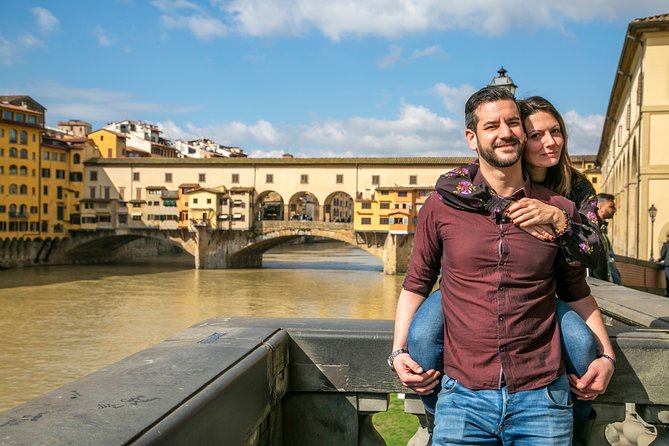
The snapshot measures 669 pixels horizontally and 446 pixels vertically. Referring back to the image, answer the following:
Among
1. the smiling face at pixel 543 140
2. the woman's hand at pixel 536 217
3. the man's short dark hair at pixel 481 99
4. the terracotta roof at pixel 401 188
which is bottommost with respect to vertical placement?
the woman's hand at pixel 536 217

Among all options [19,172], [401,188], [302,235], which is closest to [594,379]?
[401,188]

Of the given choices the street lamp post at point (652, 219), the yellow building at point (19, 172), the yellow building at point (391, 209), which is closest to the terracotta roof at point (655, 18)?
the street lamp post at point (652, 219)

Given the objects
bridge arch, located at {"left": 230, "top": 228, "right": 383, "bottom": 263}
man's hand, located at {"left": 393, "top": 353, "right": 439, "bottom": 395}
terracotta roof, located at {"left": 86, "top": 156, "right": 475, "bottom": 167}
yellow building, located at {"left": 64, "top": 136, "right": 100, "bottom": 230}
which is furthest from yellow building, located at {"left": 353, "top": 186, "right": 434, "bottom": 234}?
man's hand, located at {"left": 393, "top": 353, "right": 439, "bottom": 395}

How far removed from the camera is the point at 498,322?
5.97 ft

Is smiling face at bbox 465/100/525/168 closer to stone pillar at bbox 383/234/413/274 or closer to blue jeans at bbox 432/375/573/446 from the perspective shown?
blue jeans at bbox 432/375/573/446

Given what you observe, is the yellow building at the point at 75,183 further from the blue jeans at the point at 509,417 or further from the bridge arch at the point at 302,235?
the blue jeans at the point at 509,417

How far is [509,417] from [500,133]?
836 mm

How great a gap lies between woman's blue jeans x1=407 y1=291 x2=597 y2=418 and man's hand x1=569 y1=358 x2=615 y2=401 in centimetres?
2

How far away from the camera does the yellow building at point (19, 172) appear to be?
1640 inches

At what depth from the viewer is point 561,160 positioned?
2.15 meters

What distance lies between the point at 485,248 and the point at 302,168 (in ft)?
138

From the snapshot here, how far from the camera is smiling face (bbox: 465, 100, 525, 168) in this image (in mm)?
1949

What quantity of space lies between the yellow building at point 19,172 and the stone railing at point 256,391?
4364cm

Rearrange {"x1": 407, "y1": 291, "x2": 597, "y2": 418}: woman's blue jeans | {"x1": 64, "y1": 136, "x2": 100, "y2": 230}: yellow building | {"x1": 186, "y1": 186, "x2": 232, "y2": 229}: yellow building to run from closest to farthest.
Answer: {"x1": 407, "y1": 291, "x2": 597, "y2": 418}: woman's blue jeans, {"x1": 186, "y1": 186, "x2": 232, "y2": 229}: yellow building, {"x1": 64, "y1": 136, "x2": 100, "y2": 230}: yellow building
